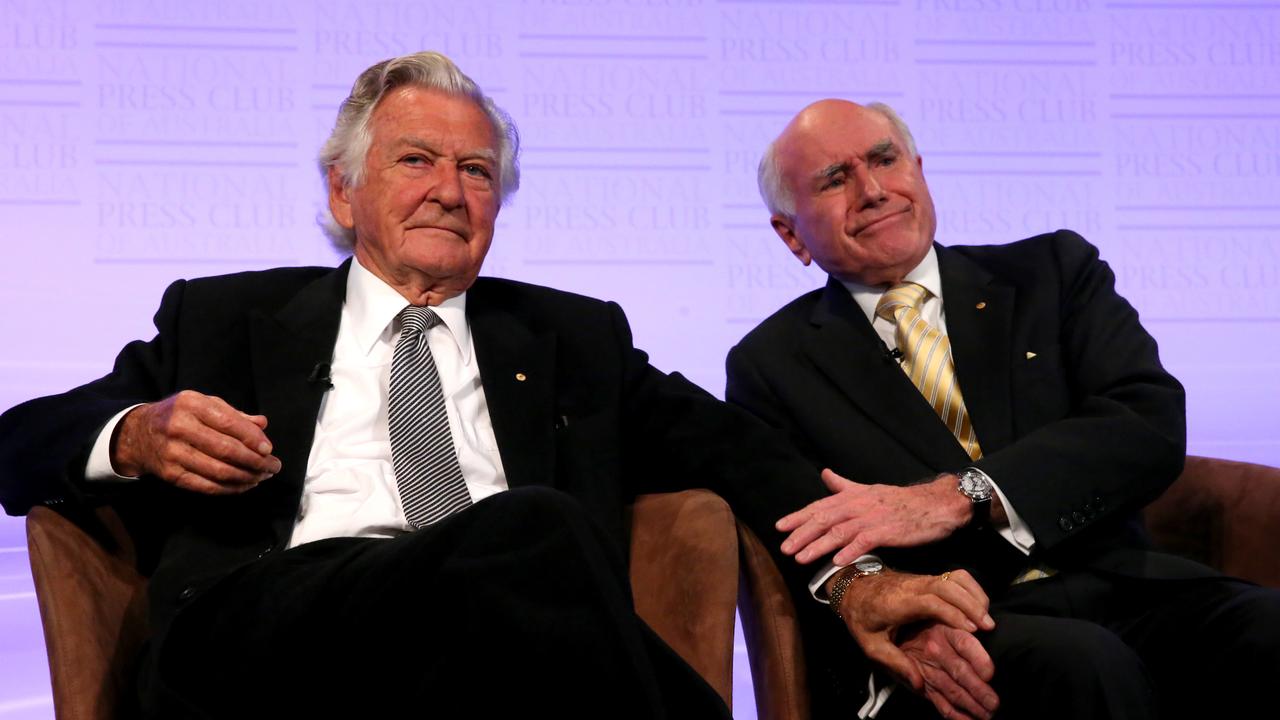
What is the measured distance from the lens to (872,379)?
2.63 metres

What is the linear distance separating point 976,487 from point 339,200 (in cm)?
143

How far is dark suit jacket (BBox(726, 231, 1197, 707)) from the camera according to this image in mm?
2316

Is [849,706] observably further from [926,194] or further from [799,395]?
[926,194]

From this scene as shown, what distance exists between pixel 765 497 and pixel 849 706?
1.31ft

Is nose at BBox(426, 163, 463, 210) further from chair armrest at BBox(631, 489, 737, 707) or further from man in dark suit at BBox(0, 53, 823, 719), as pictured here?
chair armrest at BBox(631, 489, 737, 707)

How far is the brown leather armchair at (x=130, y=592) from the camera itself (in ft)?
6.39

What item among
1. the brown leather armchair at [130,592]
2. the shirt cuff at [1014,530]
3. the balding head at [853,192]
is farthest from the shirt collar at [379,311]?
the shirt cuff at [1014,530]

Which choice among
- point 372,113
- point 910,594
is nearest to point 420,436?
point 372,113

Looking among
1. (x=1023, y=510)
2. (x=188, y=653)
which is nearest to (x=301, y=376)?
(x=188, y=653)

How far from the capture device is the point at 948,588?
2.09 metres

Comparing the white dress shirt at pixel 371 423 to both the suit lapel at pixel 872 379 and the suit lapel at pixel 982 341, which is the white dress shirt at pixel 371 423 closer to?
the suit lapel at pixel 872 379

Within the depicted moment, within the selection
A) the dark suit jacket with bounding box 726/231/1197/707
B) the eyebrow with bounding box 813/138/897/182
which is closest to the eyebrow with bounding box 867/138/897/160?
the eyebrow with bounding box 813/138/897/182

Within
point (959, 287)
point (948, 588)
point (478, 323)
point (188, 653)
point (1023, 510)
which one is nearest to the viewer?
point (188, 653)

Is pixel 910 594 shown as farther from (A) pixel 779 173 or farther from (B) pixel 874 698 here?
(A) pixel 779 173
